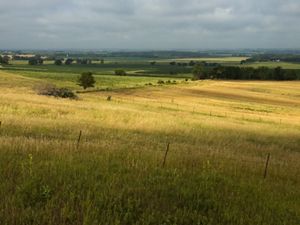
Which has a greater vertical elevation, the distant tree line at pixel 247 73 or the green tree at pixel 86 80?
the green tree at pixel 86 80

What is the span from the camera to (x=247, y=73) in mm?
139250

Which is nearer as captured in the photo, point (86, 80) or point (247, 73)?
point (86, 80)

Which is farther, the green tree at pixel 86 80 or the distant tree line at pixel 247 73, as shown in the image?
the distant tree line at pixel 247 73

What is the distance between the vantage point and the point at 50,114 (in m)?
27.9

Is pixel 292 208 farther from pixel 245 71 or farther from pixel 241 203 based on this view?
pixel 245 71

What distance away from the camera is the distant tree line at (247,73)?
138 metres

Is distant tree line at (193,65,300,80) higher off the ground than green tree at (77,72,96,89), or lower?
lower

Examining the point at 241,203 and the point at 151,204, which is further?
the point at 241,203

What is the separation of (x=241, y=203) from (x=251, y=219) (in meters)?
0.76

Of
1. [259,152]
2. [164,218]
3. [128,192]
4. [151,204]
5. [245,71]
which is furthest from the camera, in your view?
[245,71]

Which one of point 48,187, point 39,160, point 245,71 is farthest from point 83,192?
point 245,71

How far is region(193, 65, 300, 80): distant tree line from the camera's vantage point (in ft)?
451

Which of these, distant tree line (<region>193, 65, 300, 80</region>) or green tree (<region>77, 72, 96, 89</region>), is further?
distant tree line (<region>193, 65, 300, 80</region>)

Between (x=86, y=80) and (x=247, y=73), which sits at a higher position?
(x=86, y=80)
